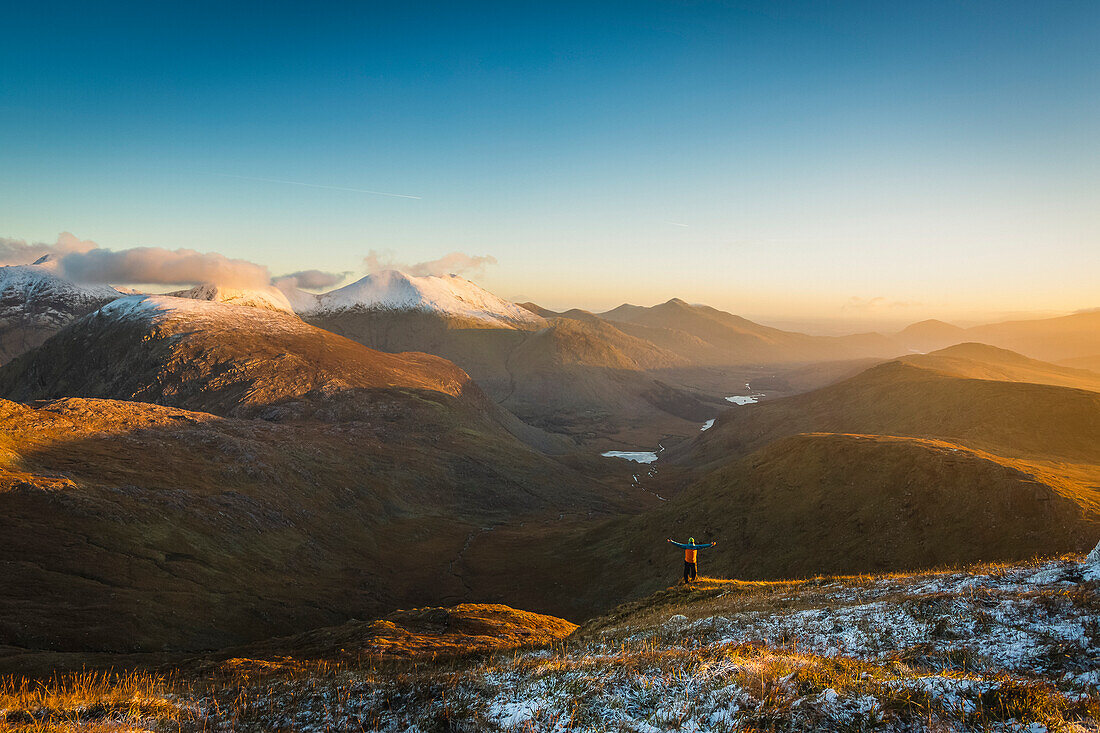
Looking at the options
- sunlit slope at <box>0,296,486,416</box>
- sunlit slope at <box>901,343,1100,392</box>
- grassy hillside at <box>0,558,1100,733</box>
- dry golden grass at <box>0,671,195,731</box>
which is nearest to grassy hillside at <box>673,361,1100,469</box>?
sunlit slope at <box>901,343,1100,392</box>

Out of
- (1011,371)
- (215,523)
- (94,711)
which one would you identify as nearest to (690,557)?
(94,711)

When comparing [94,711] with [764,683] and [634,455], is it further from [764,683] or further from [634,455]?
[634,455]

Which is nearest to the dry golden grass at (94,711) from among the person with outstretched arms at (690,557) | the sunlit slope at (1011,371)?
the person with outstretched arms at (690,557)

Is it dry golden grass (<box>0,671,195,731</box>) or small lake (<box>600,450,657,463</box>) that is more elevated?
dry golden grass (<box>0,671,195,731</box>)

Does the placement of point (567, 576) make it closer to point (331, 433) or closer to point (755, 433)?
point (331, 433)

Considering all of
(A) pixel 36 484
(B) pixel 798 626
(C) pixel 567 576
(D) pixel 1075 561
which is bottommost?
(C) pixel 567 576

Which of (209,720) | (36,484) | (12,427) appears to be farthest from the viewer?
(12,427)

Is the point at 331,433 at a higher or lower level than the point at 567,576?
higher

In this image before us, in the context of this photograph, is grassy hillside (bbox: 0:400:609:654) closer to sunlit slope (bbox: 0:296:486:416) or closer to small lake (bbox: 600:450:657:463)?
sunlit slope (bbox: 0:296:486:416)

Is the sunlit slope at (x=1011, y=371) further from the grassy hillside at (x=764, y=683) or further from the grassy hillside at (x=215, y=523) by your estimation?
the grassy hillside at (x=764, y=683)

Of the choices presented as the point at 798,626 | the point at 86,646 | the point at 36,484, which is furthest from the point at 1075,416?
the point at 36,484

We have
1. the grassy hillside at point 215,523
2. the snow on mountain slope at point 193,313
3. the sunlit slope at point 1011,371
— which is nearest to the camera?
the grassy hillside at point 215,523
